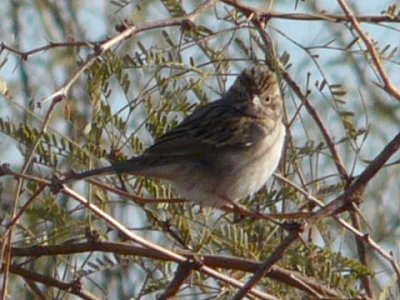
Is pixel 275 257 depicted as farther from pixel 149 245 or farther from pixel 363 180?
pixel 149 245

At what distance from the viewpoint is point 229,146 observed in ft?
15.8

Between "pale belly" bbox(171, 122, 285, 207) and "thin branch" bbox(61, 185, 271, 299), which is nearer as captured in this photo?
"thin branch" bbox(61, 185, 271, 299)

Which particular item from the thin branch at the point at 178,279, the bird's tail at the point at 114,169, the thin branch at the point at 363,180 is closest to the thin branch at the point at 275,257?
the thin branch at the point at 363,180

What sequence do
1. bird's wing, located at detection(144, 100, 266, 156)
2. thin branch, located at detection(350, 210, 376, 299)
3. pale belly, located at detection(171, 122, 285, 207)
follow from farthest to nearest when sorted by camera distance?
bird's wing, located at detection(144, 100, 266, 156) < pale belly, located at detection(171, 122, 285, 207) < thin branch, located at detection(350, 210, 376, 299)

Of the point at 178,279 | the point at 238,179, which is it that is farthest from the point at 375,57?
the point at 238,179

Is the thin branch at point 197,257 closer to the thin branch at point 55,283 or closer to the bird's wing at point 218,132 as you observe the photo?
the thin branch at point 55,283

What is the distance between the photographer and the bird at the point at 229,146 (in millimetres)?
4156

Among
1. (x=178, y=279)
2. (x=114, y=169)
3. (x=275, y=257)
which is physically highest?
(x=114, y=169)

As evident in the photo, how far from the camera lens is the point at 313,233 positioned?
380 cm

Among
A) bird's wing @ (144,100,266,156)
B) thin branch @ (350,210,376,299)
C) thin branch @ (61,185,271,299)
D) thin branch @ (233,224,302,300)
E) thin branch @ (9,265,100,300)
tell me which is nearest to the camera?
thin branch @ (233,224,302,300)

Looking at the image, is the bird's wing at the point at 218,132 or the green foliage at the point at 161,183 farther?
the bird's wing at the point at 218,132

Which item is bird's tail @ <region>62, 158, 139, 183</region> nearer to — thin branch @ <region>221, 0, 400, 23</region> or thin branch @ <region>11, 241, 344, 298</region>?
thin branch @ <region>11, 241, 344, 298</region>

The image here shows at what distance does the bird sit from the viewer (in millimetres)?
4156

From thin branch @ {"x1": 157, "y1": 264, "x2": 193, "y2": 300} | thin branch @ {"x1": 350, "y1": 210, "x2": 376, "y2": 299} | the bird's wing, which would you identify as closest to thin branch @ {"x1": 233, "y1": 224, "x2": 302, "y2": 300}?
thin branch @ {"x1": 157, "y1": 264, "x2": 193, "y2": 300}
